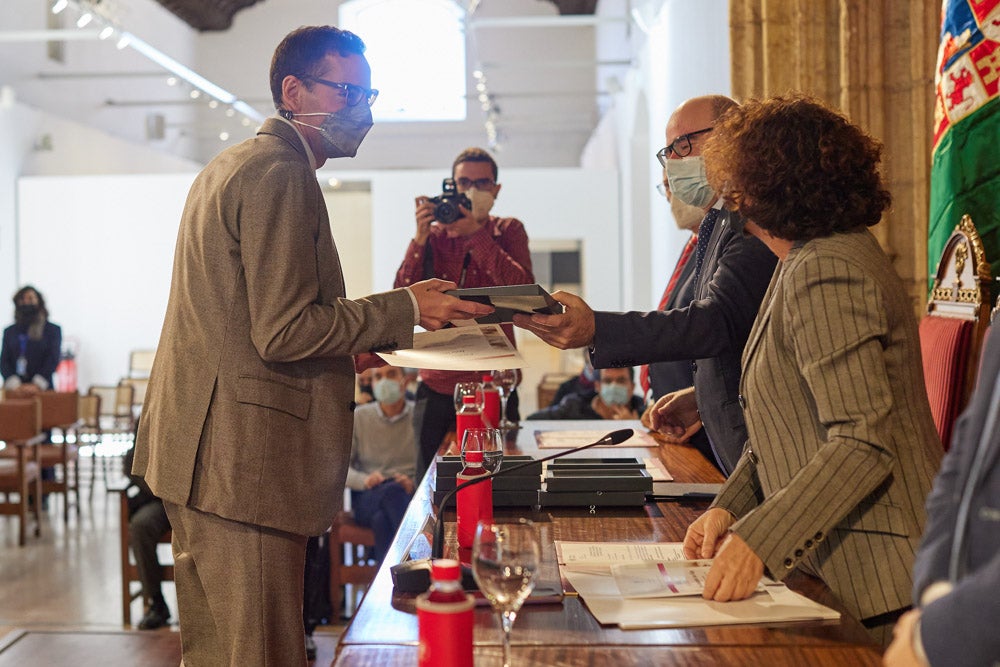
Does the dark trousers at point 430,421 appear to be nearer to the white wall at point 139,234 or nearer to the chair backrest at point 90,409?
the chair backrest at point 90,409

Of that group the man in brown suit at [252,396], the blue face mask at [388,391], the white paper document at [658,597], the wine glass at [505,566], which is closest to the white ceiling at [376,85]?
the blue face mask at [388,391]

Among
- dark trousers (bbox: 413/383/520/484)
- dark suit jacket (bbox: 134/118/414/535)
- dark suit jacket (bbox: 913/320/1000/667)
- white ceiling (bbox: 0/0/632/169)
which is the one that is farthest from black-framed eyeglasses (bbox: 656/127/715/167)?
white ceiling (bbox: 0/0/632/169)

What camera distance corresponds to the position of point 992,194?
2.47 meters

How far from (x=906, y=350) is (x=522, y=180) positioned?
1115 cm

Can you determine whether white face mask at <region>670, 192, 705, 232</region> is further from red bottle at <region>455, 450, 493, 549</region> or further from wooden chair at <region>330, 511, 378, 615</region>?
wooden chair at <region>330, 511, 378, 615</region>

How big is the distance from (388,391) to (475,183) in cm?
169

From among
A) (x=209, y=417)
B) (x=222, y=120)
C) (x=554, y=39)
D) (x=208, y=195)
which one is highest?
(x=554, y=39)

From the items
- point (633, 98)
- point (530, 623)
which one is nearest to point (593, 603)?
point (530, 623)

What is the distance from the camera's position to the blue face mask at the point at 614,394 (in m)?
6.12

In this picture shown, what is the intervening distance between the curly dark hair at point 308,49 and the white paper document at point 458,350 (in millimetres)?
585

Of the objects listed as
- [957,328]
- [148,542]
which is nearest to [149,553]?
[148,542]

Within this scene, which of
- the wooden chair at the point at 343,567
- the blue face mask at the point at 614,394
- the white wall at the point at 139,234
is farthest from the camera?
the white wall at the point at 139,234

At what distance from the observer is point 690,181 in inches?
102

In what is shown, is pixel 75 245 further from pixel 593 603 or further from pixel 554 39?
pixel 593 603
